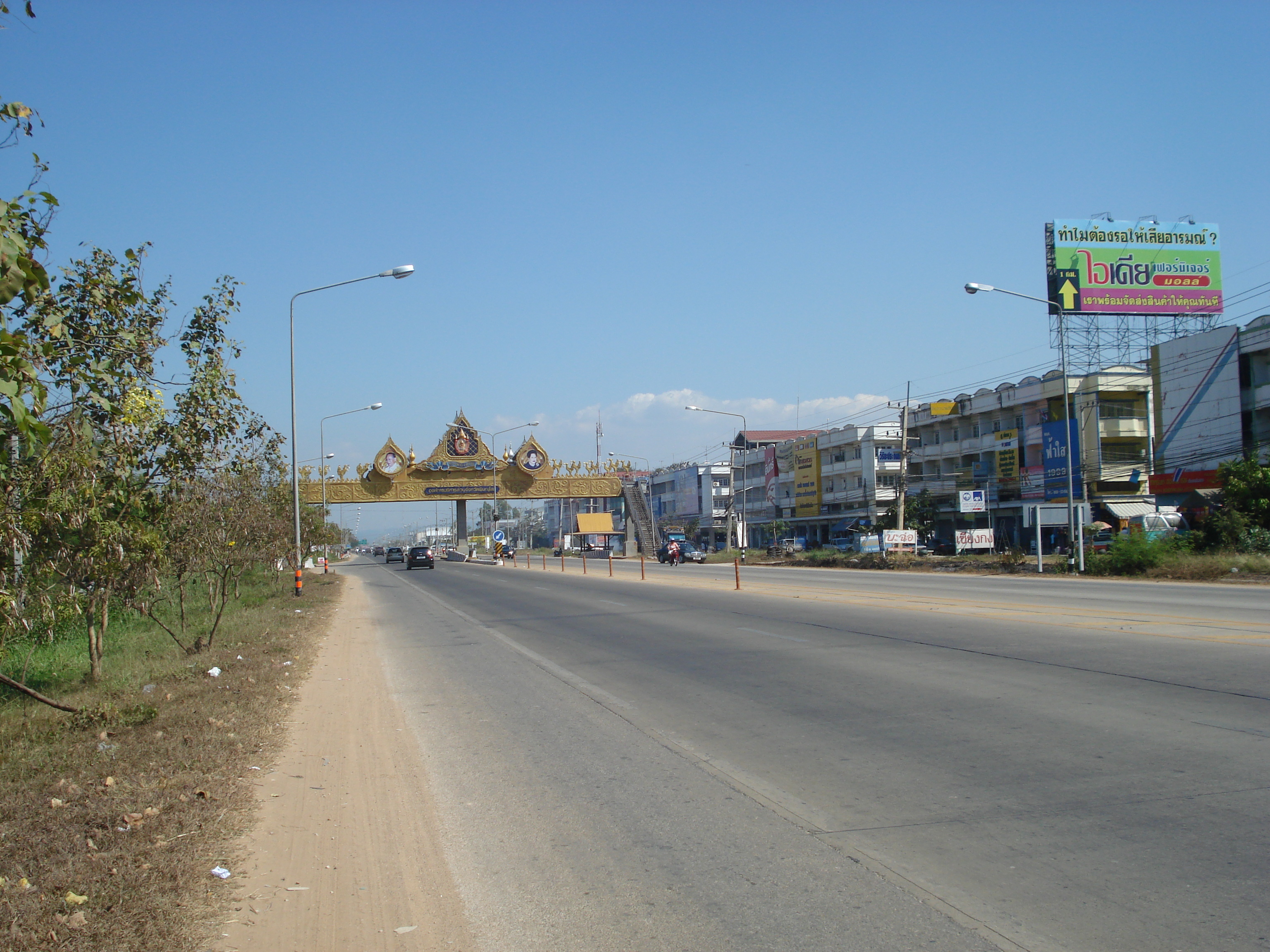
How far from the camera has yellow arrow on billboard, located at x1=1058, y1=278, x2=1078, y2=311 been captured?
170ft

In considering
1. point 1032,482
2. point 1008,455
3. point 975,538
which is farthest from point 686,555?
point 975,538

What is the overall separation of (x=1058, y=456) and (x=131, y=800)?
5708cm

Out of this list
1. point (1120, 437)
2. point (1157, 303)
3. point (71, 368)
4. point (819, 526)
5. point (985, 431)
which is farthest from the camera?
point (819, 526)

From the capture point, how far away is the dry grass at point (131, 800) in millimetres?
4574

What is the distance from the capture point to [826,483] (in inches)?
3238

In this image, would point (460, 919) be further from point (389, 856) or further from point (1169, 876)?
point (1169, 876)

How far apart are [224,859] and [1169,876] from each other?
524cm

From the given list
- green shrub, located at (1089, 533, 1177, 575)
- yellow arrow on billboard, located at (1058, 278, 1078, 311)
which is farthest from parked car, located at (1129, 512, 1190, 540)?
yellow arrow on billboard, located at (1058, 278, 1078, 311)

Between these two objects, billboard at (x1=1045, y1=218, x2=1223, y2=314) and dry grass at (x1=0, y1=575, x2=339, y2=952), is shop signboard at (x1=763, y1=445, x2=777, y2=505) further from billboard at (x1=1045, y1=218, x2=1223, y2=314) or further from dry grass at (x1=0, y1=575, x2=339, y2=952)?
dry grass at (x1=0, y1=575, x2=339, y2=952)

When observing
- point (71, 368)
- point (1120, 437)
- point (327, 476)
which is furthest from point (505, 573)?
point (71, 368)

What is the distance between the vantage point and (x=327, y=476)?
7894 cm

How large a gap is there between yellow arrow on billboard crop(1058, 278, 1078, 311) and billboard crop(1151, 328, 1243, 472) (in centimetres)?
604

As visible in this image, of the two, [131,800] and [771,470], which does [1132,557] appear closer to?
[131,800]

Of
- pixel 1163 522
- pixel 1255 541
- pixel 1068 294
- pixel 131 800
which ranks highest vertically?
pixel 1068 294
